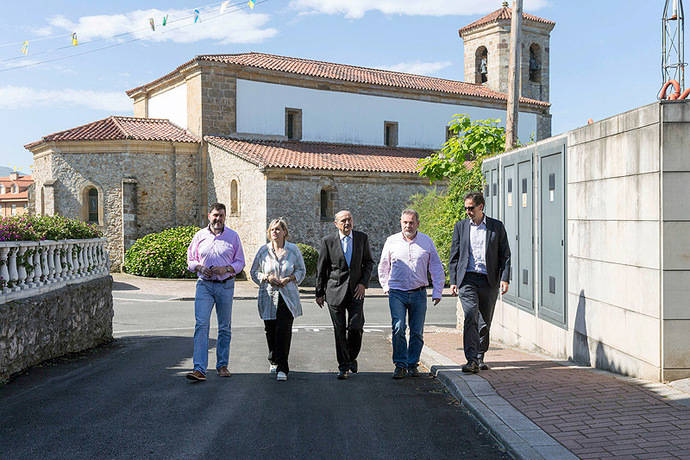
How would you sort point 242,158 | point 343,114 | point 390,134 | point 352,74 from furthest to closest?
point 390,134 < point 352,74 < point 343,114 < point 242,158

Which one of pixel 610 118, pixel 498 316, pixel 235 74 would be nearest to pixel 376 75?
pixel 235 74

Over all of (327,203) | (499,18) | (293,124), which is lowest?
(327,203)

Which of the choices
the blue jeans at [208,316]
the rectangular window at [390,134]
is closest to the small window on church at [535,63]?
the rectangular window at [390,134]

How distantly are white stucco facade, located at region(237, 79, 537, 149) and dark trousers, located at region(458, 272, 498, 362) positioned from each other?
24.3m

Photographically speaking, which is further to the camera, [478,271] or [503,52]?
[503,52]

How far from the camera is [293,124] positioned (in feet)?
110

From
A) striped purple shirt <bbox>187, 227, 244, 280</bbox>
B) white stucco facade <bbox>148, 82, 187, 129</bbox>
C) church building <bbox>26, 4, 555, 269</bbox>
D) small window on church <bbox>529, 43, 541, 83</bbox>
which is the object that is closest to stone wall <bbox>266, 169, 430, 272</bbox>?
church building <bbox>26, 4, 555, 269</bbox>

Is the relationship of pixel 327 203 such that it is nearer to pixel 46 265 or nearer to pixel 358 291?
pixel 46 265

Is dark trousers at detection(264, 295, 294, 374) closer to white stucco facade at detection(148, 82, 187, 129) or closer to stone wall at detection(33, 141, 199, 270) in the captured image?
stone wall at detection(33, 141, 199, 270)

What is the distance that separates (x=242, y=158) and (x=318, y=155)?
4061mm

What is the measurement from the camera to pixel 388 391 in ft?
22.5

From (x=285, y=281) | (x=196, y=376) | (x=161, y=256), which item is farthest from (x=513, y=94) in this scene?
(x=161, y=256)

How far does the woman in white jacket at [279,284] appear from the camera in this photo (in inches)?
297

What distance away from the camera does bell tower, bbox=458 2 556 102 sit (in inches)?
1588
